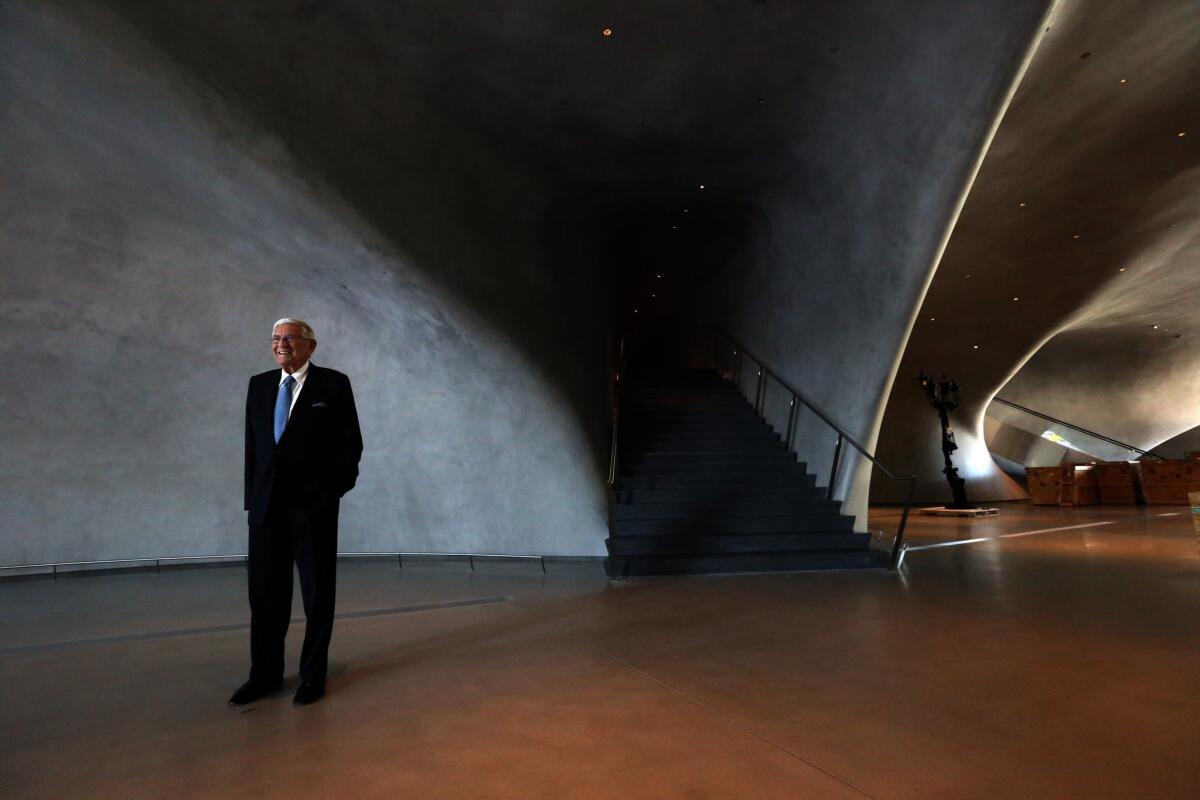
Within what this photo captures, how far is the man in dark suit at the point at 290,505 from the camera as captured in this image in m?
2.88

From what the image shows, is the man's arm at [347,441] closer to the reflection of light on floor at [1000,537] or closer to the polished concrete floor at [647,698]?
the polished concrete floor at [647,698]

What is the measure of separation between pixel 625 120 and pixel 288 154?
346 centimetres

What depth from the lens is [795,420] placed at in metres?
9.12

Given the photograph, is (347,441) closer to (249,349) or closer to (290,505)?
(290,505)

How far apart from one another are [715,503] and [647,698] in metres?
4.79

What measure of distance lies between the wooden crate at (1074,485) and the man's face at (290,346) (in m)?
17.7

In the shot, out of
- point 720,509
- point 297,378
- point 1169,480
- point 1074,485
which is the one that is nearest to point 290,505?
point 297,378

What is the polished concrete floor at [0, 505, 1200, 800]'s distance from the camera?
2006 millimetres

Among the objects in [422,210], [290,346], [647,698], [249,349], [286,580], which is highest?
[422,210]

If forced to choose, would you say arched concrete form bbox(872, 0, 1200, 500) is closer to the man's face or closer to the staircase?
the staircase

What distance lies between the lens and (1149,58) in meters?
7.55

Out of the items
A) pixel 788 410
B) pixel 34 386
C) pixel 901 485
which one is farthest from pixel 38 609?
pixel 901 485

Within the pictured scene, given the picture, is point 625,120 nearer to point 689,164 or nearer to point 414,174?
point 689,164

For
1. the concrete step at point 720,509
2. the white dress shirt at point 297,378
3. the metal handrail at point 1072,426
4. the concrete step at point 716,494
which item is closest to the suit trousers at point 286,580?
the white dress shirt at point 297,378
